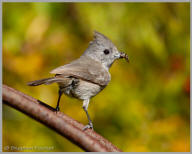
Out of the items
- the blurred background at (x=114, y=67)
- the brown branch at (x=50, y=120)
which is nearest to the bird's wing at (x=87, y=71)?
the blurred background at (x=114, y=67)

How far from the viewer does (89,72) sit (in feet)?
10.5

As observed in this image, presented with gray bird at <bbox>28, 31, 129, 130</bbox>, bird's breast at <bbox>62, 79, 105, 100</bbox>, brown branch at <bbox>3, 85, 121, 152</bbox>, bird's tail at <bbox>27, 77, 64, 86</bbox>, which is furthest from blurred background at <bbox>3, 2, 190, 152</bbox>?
brown branch at <bbox>3, 85, 121, 152</bbox>

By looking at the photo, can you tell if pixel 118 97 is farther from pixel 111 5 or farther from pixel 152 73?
pixel 111 5

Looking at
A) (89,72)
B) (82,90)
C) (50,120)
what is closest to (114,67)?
(89,72)

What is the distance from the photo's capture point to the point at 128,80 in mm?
3453

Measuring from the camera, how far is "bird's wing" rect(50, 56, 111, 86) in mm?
2838

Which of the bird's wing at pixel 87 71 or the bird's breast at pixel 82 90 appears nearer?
the bird's wing at pixel 87 71

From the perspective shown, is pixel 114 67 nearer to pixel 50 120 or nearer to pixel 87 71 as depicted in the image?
pixel 87 71

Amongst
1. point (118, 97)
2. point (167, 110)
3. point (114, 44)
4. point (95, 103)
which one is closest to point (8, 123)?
point (95, 103)

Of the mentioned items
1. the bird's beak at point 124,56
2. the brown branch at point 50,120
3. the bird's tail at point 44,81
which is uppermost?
the bird's beak at point 124,56

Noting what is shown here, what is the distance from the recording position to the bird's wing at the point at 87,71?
2.84 m

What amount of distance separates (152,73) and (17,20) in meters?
1.48

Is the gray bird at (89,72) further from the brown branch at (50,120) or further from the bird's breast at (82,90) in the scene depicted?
the brown branch at (50,120)

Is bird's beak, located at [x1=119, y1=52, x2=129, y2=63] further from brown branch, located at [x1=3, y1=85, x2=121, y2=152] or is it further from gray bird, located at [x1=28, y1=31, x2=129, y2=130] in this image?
brown branch, located at [x1=3, y1=85, x2=121, y2=152]
